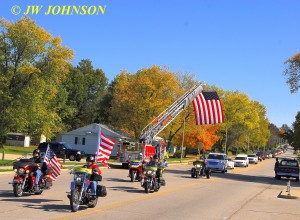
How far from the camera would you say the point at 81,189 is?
1230cm

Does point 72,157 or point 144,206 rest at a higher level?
point 72,157

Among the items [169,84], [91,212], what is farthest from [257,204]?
[169,84]

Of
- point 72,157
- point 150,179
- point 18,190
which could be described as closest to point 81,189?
point 18,190

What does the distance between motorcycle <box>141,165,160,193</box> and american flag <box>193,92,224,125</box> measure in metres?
19.7

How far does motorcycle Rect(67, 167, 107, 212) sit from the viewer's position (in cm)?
1201

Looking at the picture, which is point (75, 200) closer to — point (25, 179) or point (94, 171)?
point (94, 171)

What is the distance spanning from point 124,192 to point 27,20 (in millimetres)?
31890

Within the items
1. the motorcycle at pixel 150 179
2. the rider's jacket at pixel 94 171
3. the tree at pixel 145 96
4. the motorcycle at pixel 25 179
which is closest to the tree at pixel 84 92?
the tree at pixel 145 96

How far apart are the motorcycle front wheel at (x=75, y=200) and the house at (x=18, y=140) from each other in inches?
2549

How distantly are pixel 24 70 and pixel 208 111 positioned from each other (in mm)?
18962

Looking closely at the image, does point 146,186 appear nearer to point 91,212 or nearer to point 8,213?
point 91,212

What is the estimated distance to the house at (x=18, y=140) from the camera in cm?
7447

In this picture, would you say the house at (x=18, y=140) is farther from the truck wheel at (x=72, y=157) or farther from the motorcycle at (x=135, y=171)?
the motorcycle at (x=135, y=171)

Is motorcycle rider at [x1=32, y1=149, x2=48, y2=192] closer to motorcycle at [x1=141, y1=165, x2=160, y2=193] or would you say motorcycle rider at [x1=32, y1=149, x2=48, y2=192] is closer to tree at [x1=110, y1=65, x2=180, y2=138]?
motorcycle at [x1=141, y1=165, x2=160, y2=193]
